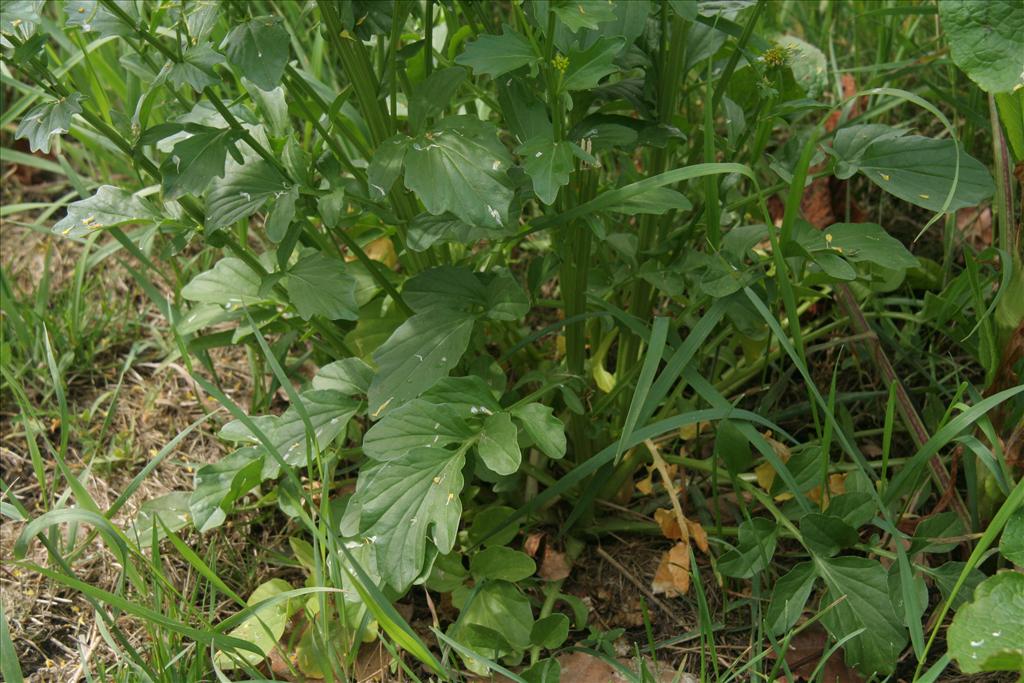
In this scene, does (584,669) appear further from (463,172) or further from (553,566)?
(463,172)

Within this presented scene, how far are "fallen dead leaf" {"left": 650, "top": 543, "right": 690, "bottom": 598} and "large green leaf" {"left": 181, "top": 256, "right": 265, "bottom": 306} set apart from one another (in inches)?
32.4

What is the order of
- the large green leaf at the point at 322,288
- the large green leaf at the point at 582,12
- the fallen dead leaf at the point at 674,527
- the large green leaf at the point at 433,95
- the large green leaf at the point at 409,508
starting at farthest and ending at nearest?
the fallen dead leaf at the point at 674,527 → the large green leaf at the point at 322,288 → the large green leaf at the point at 433,95 → the large green leaf at the point at 409,508 → the large green leaf at the point at 582,12

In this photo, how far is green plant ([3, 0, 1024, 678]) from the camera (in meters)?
1.33

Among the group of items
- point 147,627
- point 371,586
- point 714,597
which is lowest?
point 714,597

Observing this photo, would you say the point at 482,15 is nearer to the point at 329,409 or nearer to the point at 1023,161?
the point at 329,409

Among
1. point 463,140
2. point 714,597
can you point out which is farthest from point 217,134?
point 714,597

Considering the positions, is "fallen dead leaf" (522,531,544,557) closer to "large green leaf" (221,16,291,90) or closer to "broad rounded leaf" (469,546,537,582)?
"broad rounded leaf" (469,546,537,582)

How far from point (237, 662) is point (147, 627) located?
144 millimetres

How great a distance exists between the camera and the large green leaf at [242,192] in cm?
145

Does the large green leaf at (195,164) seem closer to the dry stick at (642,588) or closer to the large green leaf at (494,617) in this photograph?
the large green leaf at (494,617)

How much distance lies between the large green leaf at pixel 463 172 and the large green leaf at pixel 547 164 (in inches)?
2.8

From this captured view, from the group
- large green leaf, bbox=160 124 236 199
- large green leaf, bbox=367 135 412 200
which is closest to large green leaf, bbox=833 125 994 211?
large green leaf, bbox=367 135 412 200

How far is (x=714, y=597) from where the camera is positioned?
162cm

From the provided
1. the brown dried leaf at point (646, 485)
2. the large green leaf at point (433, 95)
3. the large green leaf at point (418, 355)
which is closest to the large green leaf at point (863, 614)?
the brown dried leaf at point (646, 485)
